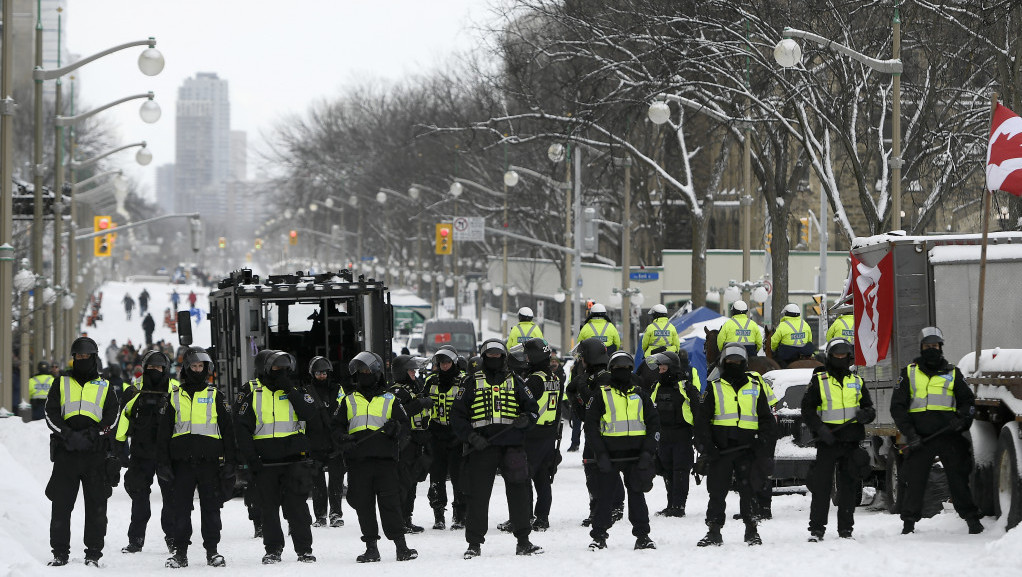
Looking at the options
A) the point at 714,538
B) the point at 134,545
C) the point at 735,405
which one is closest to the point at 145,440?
the point at 134,545

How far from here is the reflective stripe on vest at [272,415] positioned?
41.9ft

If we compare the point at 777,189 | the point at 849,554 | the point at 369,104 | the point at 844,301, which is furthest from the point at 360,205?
the point at 849,554

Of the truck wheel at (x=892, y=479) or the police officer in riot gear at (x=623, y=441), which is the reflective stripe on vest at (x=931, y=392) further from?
the police officer in riot gear at (x=623, y=441)

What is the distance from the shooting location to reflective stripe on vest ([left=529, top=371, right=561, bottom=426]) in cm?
1462

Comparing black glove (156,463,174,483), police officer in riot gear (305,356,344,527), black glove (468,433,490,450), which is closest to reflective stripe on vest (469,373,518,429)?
black glove (468,433,490,450)

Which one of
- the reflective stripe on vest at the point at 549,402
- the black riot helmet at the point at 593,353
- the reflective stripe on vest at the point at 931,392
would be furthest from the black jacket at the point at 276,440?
the reflective stripe on vest at the point at 931,392

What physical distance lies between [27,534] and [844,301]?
9.10 metres

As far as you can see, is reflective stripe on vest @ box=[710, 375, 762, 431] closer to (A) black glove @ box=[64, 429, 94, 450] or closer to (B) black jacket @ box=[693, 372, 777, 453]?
(B) black jacket @ box=[693, 372, 777, 453]

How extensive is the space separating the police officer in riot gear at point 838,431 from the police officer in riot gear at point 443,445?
3557 millimetres

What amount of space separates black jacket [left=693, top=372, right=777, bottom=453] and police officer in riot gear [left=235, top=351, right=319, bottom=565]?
2.98 metres

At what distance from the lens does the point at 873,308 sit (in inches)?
595

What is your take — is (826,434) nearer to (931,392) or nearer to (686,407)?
(931,392)

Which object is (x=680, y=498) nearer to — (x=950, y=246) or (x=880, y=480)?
(x=880, y=480)

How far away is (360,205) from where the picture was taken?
90250mm
